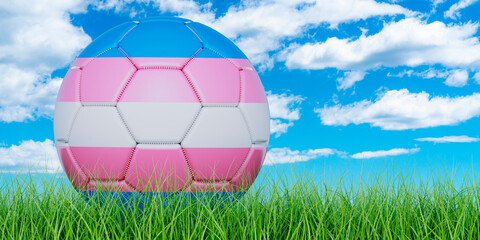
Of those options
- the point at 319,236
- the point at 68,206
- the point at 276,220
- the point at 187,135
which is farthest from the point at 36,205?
the point at 319,236

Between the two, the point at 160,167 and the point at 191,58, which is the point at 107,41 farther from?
the point at 160,167

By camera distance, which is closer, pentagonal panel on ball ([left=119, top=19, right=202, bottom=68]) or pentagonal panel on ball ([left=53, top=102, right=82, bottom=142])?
pentagonal panel on ball ([left=119, top=19, right=202, bottom=68])

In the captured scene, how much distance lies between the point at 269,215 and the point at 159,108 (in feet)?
3.89

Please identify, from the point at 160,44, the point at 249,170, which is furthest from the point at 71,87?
the point at 249,170

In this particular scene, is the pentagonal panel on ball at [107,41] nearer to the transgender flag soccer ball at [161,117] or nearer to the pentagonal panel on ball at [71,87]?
A: the transgender flag soccer ball at [161,117]

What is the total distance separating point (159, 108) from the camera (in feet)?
13.1

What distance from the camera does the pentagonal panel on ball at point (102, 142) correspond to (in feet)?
13.3

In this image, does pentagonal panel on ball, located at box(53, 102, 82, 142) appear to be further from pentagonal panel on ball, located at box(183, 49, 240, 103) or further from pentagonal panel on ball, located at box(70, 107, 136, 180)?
pentagonal panel on ball, located at box(183, 49, 240, 103)

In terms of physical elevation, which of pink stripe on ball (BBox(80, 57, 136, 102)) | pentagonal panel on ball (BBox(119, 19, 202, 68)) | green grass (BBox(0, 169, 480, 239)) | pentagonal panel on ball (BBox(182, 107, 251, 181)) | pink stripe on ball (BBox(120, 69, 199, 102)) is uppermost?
pentagonal panel on ball (BBox(119, 19, 202, 68))

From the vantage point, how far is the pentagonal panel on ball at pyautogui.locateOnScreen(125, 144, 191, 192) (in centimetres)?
401

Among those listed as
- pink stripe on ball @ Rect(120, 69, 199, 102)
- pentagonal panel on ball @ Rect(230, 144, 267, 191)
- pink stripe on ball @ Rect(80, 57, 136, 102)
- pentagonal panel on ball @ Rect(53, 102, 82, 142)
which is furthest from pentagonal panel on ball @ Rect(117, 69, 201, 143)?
pentagonal panel on ball @ Rect(230, 144, 267, 191)

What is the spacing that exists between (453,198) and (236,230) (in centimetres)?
175

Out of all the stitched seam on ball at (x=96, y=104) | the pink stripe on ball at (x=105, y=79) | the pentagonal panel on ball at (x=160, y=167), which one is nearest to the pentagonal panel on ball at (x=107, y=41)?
the pink stripe on ball at (x=105, y=79)

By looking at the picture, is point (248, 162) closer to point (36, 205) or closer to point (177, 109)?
point (177, 109)
